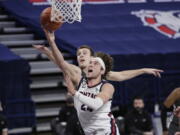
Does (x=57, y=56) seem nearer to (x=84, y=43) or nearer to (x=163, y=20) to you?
(x=84, y=43)

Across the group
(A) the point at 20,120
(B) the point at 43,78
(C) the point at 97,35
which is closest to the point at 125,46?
(C) the point at 97,35

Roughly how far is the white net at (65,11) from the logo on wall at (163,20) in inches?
257

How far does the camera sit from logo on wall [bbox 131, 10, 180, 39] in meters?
13.9

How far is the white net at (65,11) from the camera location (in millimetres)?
6804

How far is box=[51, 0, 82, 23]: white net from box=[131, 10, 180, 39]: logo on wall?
257 inches

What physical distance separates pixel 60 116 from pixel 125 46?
225 centimetres

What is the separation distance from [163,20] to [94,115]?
843 cm

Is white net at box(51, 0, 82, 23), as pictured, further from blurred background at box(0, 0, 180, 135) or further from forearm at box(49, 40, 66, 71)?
blurred background at box(0, 0, 180, 135)

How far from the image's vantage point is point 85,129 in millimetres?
6422

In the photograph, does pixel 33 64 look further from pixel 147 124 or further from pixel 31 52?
pixel 147 124

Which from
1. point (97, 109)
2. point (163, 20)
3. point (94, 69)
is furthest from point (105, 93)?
point (163, 20)

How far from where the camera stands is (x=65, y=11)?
23.3 ft

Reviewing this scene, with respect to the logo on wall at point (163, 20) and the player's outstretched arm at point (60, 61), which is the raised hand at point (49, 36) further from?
the logo on wall at point (163, 20)

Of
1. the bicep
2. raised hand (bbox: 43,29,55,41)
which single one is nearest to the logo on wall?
raised hand (bbox: 43,29,55,41)
